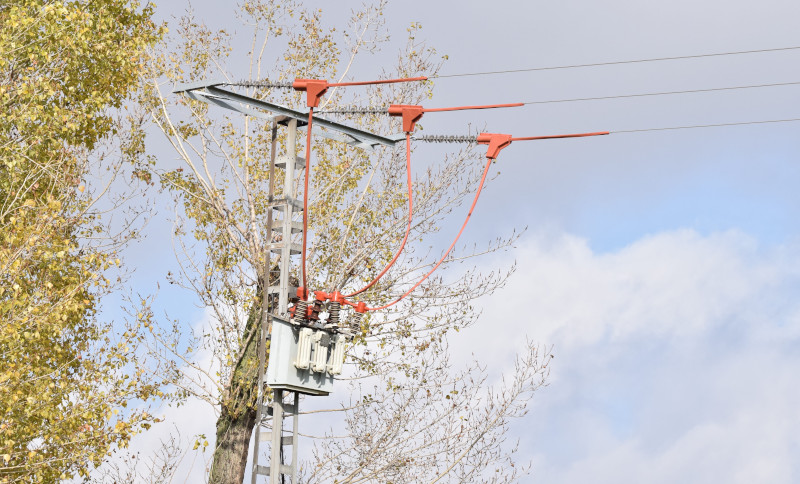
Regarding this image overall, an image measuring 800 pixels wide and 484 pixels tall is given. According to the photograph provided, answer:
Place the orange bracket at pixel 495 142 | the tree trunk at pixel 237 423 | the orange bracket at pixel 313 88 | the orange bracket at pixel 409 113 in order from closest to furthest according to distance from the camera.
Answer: the orange bracket at pixel 495 142 < the orange bracket at pixel 409 113 < the orange bracket at pixel 313 88 < the tree trunk at pixel 237 423

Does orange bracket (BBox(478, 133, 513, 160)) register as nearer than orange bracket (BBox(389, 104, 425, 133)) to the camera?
Yes

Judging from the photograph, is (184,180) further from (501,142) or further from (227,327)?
(501,142)

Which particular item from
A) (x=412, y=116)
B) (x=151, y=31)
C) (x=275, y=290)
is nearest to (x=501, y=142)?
(x=412, y=116)

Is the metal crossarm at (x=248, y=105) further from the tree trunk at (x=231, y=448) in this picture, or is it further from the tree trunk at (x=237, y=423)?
the tree trunk at (x=231, y=448)

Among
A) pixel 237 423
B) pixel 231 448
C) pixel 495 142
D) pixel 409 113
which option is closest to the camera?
pixel 495 142

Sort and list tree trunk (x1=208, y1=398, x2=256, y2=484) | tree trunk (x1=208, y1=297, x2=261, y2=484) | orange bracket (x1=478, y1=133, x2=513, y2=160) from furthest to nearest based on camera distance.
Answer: tree trunk (x1=208, y1=398, x2=256, y2=484), tree trunk (x1=208, y1=297, x2=261, y2=484), orange bracket (x1=478, y1=133, x2=513, y2=160)

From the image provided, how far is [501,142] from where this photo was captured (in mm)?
10656

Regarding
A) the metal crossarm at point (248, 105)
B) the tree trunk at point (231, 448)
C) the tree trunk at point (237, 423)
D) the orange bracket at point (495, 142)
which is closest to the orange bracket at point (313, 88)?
the metal crossarm at point (248, 105)

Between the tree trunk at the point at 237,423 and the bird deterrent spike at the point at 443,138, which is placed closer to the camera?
the bird deterrent spike at the point at 443,138

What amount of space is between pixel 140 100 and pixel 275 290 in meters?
8.41

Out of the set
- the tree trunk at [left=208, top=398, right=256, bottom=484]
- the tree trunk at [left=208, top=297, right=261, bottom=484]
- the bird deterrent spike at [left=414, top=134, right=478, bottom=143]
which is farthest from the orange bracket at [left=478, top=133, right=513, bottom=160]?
the tree trunk at [left=208, top=398, right=256, bottom=484]

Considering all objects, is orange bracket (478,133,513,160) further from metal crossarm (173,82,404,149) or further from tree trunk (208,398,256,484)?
tree trunk (208,398,256,484)

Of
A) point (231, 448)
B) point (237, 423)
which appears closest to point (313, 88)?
point (237, 423)

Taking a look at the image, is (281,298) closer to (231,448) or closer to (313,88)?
(313,88)
